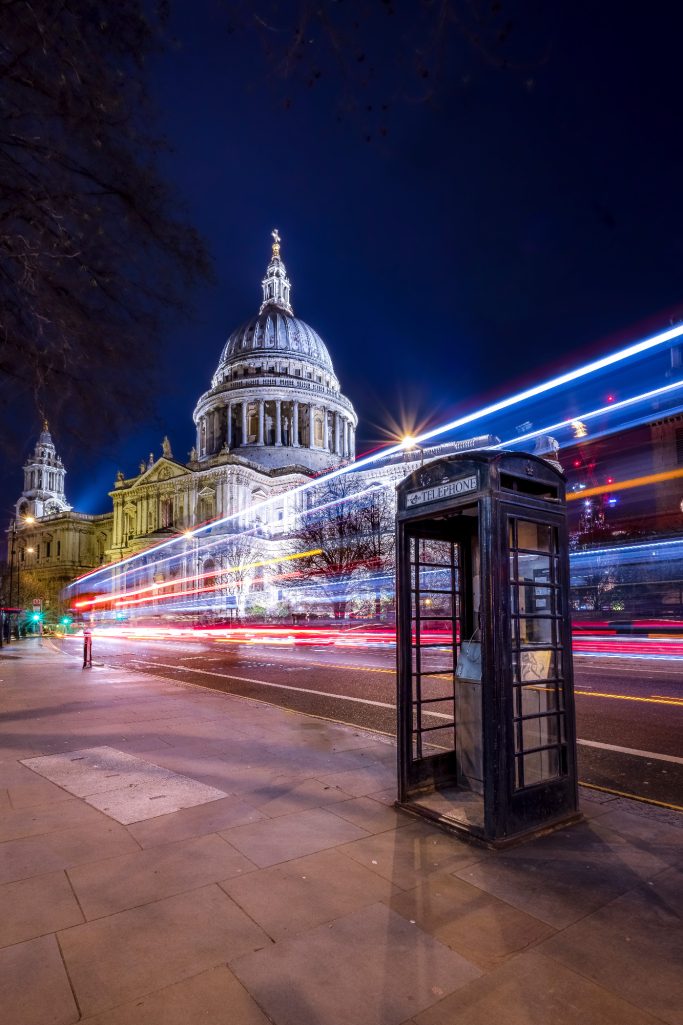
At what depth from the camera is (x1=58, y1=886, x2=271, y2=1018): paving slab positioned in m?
2.77

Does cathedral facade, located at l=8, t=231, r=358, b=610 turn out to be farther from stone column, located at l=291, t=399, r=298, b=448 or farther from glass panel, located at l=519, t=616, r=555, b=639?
glass panel, located at l=519, t=616, r=555, b=639

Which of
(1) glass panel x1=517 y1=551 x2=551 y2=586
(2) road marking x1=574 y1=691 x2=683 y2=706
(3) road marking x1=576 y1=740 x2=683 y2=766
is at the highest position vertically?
(1) glass panel x1=517 y1=551 x2=551 y2=586

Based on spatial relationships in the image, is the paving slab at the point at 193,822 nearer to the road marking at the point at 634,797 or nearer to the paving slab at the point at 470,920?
the paving slab at the point at 470,920

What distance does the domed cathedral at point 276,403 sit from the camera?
9519 centimetres

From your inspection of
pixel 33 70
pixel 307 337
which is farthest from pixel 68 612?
pixel 33 70

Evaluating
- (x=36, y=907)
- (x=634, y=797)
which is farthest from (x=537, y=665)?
(x=36, y=907)

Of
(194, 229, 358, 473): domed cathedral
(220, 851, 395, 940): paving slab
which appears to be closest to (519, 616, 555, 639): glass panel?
(220, 851, 395, 940): paving slab

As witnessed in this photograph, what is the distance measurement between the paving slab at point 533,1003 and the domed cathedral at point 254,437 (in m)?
69.4

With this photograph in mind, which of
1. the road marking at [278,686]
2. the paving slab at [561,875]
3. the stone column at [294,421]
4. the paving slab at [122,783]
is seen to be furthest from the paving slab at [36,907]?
the stone column at [294,421]

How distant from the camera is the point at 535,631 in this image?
16.8 ft

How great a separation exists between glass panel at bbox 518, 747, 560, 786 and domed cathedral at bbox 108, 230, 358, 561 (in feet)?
220

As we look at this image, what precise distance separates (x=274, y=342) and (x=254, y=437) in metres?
18.6

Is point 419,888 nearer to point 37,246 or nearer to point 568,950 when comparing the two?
point 568,950

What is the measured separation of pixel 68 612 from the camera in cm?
10475
